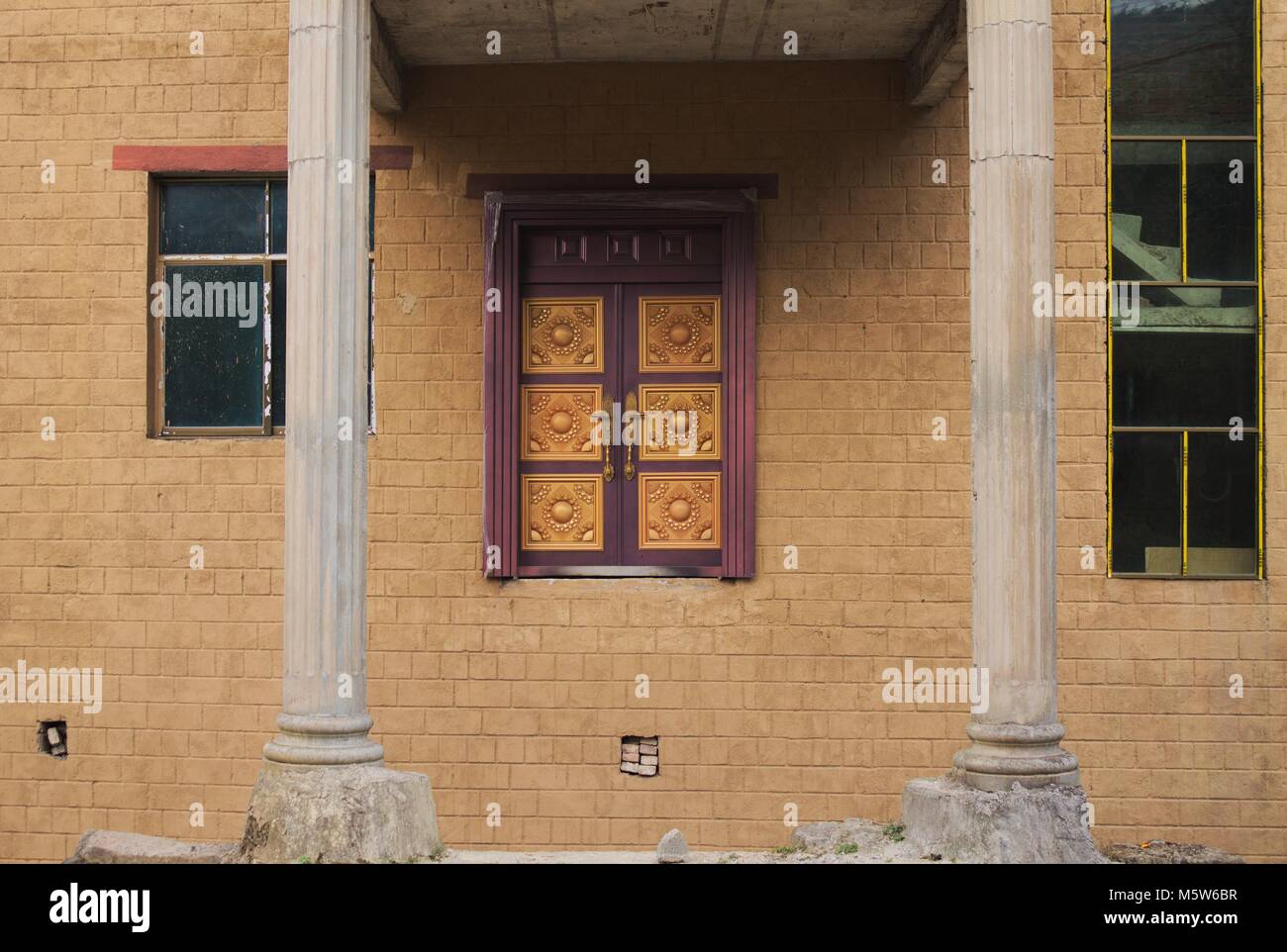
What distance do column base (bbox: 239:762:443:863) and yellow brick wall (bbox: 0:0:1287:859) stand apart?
2.42 metres

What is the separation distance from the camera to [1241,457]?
29.8 ft

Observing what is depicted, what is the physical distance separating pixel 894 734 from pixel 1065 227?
3383 mm

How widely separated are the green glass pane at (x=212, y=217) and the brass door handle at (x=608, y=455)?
251 centimetres

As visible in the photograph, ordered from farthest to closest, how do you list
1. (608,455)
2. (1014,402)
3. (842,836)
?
(608,455) → (842,836) → (1014,402)

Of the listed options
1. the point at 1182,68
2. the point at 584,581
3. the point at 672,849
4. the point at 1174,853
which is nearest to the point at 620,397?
the point at 584,581

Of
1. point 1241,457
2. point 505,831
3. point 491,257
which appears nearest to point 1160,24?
point 1241,457

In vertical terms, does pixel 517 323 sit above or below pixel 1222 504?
above

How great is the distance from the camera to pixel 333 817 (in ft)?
21.3

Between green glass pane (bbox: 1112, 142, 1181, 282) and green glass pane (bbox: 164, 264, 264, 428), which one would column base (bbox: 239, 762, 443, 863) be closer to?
green glass pane (bbox: 164, 264, 264, 428)

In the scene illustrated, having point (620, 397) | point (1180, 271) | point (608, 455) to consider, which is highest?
point (1180, 271)

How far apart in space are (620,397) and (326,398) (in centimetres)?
286

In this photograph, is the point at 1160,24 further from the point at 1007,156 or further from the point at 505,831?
the point at 505,831

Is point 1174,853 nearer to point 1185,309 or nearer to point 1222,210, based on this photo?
point 1185,309

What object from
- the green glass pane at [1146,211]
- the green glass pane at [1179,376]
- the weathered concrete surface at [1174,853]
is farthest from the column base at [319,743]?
the green glass pane at [1146,211]
